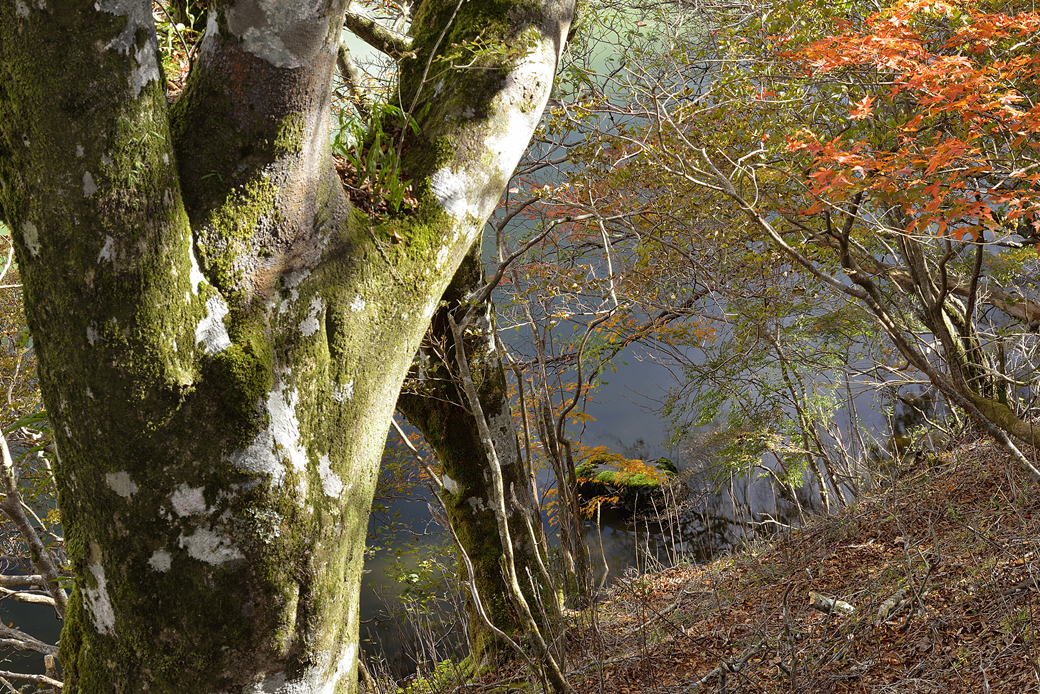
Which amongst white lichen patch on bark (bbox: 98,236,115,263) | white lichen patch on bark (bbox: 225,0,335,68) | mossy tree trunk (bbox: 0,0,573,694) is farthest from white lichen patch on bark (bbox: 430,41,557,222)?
white lichen patch on bark (bbox: 98,236,115,263)

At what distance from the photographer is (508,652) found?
3.60 meters

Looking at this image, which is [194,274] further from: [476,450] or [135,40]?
[476,450]

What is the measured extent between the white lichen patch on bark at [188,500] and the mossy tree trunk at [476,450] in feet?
6.87

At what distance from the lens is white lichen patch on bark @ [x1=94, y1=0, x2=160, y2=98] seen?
1.34 metres

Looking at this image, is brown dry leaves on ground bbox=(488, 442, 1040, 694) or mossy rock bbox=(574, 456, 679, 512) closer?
brown dry leaves on ground bbox=(488, 442, 1040, 694)

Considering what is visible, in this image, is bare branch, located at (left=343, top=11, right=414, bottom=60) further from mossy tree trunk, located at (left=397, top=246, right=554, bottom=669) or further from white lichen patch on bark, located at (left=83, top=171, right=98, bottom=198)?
white lichen patch on bark, located at (left=83, top=171, right=98, bottom=198)

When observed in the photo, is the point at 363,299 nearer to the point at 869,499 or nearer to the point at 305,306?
the point at 305,306

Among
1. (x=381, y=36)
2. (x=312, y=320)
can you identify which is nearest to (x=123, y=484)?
(x=312, y=320)

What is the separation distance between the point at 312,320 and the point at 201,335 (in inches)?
9.7

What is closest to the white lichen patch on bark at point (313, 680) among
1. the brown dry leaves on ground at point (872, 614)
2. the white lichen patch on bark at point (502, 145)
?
the brown dry leaves on ground at point (872, 614)

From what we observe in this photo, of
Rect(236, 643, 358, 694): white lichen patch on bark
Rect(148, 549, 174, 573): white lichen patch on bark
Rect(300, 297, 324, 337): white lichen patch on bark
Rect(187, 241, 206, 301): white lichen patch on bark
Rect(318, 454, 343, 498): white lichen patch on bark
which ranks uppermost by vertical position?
Rect(187, 241, 206, 301): white lichen patch on bark

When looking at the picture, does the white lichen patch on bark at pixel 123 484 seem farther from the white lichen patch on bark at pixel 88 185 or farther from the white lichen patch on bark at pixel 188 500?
the white lichen patch on bark at pixel 88 185

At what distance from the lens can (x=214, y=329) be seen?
145 centimetres

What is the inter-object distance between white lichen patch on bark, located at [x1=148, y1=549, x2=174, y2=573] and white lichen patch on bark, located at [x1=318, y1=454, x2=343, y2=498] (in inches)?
13.2
